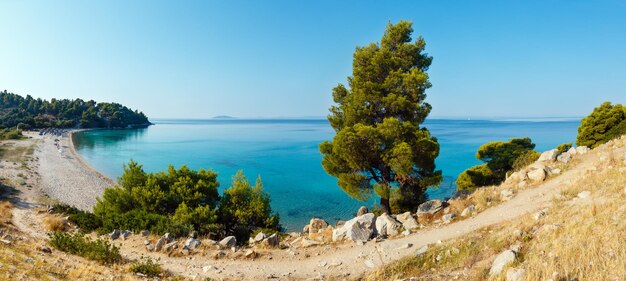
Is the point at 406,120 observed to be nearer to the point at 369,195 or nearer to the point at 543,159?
the point at 369,195

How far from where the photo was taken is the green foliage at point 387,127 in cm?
1838

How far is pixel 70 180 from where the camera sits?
144 feet

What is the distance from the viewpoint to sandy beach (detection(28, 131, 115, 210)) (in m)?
35.4

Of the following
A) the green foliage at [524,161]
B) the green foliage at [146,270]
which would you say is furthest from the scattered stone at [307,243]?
the green foliage at [524,161]

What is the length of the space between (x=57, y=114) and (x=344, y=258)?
181 meters

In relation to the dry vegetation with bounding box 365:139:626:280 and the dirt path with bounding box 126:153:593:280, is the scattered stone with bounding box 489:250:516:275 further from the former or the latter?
the dirt path with bounding box 126:153:593:280

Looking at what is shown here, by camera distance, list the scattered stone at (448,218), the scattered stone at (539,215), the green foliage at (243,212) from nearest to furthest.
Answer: the scattered stone at (539,215) < the scattered stone at (448,218) < the green foliage at (243,212)

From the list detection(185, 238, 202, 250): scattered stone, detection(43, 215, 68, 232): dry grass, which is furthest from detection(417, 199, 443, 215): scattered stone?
detection(43, 215, 68, 232): dry grass

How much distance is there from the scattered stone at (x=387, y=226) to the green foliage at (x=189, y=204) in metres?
8.53

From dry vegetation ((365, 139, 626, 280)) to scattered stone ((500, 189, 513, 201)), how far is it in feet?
8.07

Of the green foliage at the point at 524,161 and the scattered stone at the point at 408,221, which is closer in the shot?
the scattered stone at the point at 408,221

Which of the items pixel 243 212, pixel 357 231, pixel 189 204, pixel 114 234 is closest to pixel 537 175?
pixel 357 231

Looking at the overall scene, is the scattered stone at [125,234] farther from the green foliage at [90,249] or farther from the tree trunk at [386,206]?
the tree trunk at [386,206]

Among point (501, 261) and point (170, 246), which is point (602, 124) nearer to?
point (501, 261)
